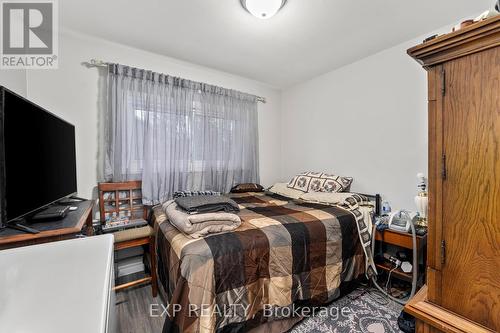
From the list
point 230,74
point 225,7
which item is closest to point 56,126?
point 225,7

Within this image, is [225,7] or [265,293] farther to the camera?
[225,7]

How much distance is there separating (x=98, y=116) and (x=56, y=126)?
0.72m

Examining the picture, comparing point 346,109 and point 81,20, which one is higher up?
point 81,20

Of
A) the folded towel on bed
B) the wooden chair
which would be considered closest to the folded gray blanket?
the folded towel on bed

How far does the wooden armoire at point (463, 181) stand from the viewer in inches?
25.4

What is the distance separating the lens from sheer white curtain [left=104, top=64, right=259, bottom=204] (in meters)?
2.24

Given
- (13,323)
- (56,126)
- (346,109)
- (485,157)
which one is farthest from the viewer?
(346,109)

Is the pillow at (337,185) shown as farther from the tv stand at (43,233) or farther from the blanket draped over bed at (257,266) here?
the tv stand at (43,233)

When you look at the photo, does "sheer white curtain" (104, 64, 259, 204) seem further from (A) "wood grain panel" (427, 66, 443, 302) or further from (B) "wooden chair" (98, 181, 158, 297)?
(A) "wood grain panel" (427, 66, 443, 302)

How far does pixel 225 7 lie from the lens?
1.71 meters

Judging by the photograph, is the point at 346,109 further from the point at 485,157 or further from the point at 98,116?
the point at 98,116

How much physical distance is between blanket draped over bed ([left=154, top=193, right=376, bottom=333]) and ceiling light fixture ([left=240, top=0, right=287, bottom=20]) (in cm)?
165

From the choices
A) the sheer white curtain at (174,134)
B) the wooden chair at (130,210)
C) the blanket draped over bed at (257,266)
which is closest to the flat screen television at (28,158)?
the wooden chair at (130,210)

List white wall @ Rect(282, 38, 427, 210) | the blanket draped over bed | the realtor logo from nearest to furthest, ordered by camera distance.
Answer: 1. the blanket draped over bed
2. the realtor logo
3. white wall @ Rect(282, 38, 427, 210)
